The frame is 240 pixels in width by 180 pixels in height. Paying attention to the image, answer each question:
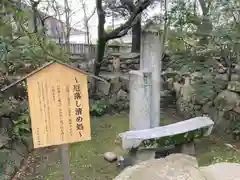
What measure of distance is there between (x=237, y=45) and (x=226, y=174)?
250 centimetres

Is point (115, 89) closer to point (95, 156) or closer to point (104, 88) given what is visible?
point (104, 88)

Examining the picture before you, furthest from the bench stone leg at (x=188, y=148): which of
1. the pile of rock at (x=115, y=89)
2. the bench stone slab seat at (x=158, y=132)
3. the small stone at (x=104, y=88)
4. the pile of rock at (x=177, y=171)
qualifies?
the small stone at (x=104, y=88)

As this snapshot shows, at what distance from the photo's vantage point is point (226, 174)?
2.92m

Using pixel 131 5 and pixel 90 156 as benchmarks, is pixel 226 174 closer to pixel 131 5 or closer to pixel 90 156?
pixel 90 156

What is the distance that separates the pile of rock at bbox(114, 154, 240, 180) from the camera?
2.73 meters

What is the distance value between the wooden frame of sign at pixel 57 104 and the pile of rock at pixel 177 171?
26.5 inches

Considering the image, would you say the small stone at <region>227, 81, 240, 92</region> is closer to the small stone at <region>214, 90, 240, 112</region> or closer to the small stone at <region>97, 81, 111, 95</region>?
the small stone at <region>214, 90, 240, 112</region>

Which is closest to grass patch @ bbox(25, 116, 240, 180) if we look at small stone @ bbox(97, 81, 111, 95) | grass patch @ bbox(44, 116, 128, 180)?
grass patch @ bbox(44, 116, 128, 180)

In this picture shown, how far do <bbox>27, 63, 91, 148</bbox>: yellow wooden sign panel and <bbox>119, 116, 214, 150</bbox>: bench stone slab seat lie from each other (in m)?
1.14

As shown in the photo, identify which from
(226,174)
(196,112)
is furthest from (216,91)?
(226,174)

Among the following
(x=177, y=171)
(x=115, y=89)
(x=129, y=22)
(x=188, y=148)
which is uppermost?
(x=129, y=22)

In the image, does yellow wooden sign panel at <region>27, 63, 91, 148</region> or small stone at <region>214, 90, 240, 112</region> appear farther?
small stone at <region>214, 90, 240, 112</region>

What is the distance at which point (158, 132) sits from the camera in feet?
12.8

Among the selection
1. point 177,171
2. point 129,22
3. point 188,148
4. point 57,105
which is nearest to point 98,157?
point 188,148
